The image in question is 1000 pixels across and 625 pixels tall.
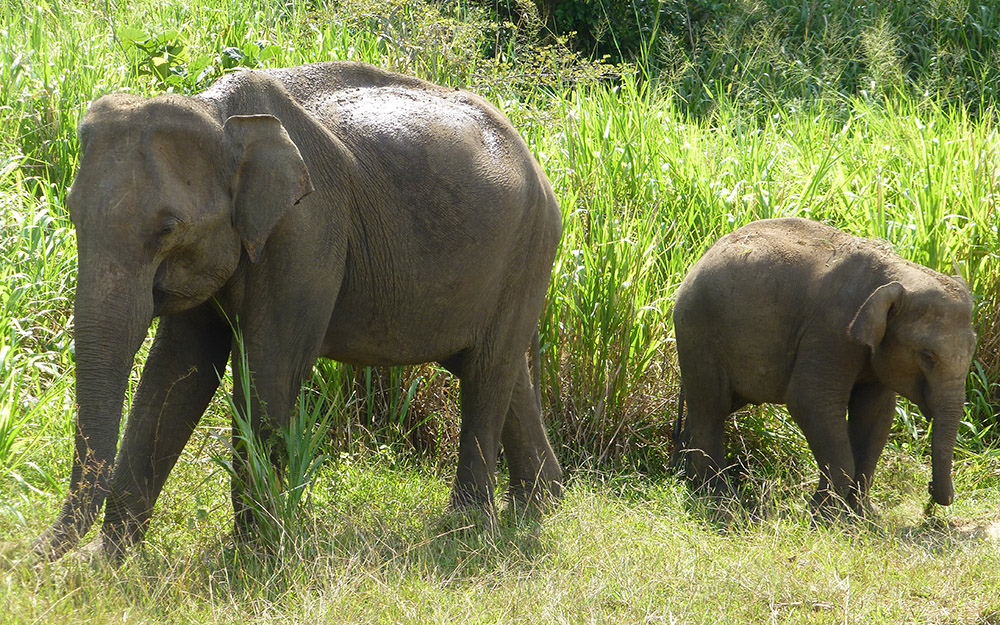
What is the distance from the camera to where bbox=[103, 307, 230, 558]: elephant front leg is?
4.25 m

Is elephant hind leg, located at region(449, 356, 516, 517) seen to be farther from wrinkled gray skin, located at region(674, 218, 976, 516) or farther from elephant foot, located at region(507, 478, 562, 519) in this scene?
wrinkled gray skin, located at region(674, 218, 976, 516)

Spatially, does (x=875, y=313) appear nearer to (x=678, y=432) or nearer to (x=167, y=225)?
(x=678, y=432)

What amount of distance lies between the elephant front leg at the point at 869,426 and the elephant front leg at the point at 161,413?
2986 millimetres

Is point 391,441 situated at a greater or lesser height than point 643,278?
lesser

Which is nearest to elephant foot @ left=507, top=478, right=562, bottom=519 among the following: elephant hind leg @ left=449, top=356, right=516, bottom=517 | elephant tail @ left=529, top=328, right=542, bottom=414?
elephant hind leg @ left=449, top=356, right=516, bottom=517

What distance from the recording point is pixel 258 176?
3.96 m

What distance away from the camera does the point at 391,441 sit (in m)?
5.90

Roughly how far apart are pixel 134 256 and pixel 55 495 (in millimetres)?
1531

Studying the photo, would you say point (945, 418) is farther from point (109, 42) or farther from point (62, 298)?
point (109, 42)

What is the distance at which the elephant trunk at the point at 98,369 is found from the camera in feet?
11.6

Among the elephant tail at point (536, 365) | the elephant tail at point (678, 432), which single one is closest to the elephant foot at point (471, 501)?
the elephant tail at point (536, 365)

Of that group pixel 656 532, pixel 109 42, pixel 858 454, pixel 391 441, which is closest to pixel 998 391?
pixel 858 454

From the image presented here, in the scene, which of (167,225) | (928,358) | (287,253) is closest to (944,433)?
(928,358)

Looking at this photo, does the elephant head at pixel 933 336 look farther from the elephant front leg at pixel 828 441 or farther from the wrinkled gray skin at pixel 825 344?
the elephant front leg at pixel 828 441
